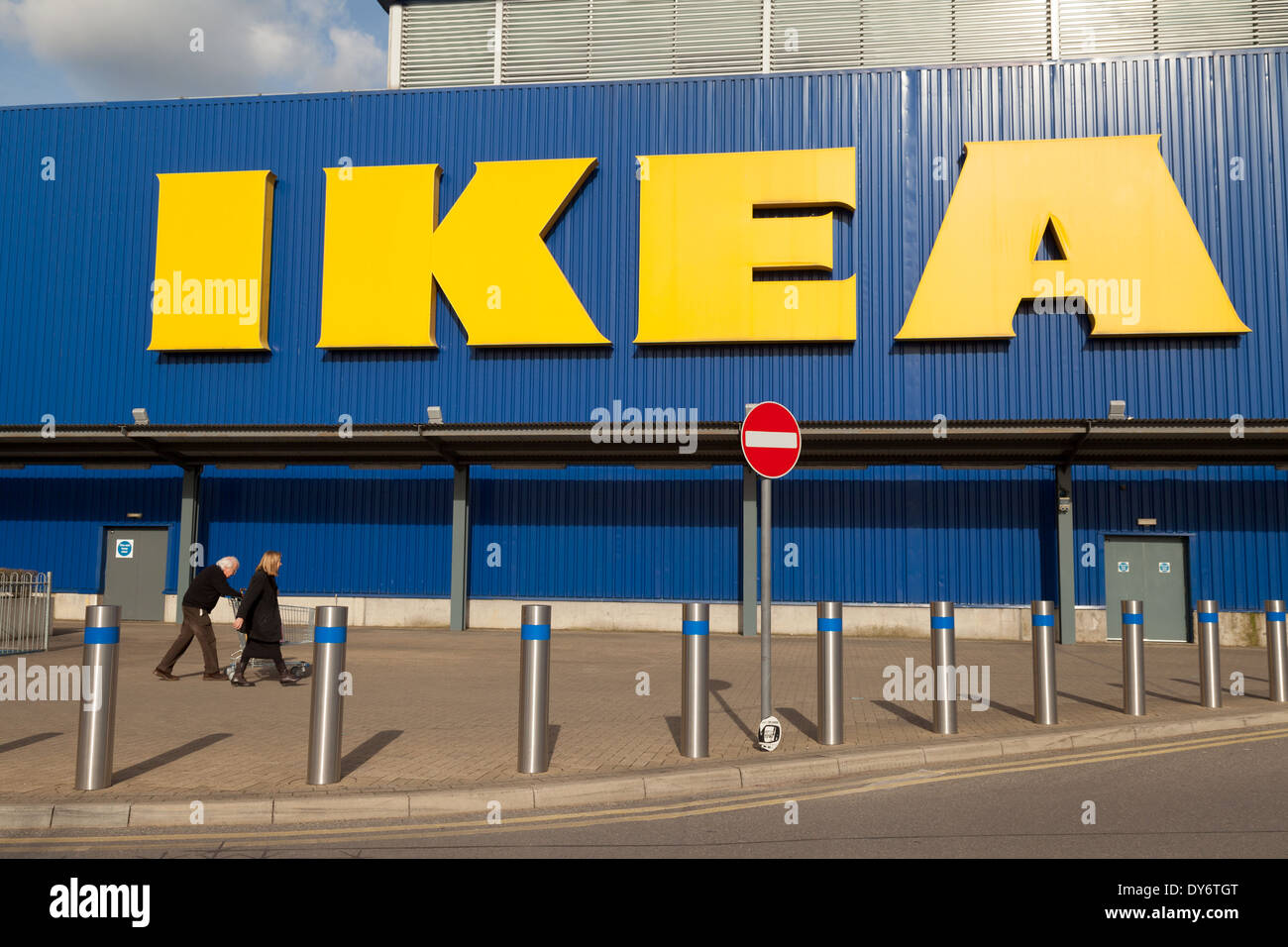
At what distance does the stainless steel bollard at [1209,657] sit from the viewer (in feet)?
34.3

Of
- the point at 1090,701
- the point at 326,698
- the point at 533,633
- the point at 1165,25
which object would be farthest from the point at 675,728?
the point at 1165,25

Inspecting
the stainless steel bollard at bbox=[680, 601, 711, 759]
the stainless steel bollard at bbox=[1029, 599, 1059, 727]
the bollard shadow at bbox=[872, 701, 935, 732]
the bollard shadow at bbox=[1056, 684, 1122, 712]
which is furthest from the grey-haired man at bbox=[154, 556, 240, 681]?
the bollard shadow at bbox=[1056, 684, 1122, 712]

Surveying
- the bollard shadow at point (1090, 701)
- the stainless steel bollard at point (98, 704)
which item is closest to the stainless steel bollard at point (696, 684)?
the stainless steel bollard at point (98, 704)

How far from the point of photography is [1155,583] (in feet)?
68.1

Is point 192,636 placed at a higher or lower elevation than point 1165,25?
lower

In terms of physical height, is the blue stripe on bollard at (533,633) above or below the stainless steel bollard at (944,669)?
above

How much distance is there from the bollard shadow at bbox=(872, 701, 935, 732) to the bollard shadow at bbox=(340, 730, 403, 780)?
4.84m

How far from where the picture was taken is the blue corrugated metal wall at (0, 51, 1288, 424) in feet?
70.2

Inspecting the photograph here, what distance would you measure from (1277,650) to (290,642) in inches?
560

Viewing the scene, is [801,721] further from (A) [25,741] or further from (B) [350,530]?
(B) [350,530]

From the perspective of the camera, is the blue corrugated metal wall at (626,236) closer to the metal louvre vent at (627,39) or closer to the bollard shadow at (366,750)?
the metal louvre vent at (627,39)

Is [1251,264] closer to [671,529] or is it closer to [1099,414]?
[1099,414]

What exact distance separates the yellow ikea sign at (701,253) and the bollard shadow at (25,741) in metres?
15.3
